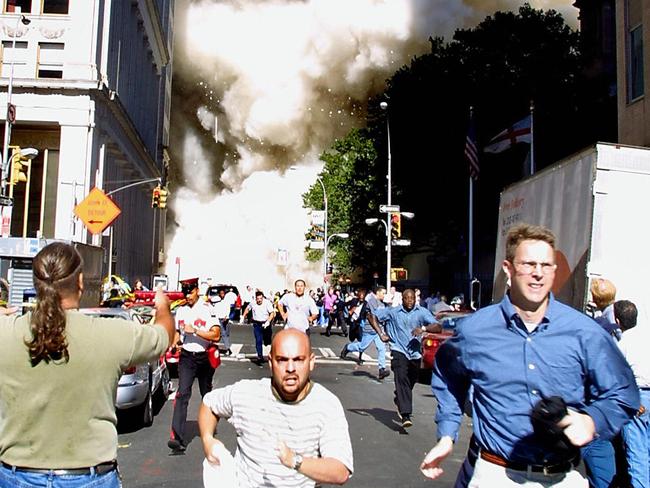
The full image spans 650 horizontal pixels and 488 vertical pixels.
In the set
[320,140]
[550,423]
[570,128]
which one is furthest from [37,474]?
[320,140]

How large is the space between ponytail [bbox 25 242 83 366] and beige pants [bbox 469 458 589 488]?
5.27 feet

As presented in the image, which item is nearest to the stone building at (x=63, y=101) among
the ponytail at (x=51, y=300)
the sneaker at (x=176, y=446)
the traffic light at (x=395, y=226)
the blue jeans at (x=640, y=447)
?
the traffic light at (x=395, y=226)

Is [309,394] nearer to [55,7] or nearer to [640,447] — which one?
[640,447]

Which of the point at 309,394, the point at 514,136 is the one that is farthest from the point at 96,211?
the point at 309,394

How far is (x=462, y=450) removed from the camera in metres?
7.25

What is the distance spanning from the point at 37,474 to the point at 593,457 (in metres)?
3.97

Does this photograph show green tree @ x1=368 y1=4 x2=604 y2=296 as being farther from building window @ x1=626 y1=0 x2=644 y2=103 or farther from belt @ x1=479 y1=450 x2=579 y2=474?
belt @ x1=479 y1=450 x2=579 y2=474

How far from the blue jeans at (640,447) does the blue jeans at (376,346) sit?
7.35m

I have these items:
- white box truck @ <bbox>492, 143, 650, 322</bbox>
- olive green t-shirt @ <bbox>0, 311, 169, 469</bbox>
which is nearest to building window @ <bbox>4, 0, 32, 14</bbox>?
white box truck @ <bbox>492, 143, 650, 322</bbox>

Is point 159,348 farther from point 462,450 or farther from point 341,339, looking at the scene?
point 341,339

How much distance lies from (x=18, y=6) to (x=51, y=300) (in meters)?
33.4

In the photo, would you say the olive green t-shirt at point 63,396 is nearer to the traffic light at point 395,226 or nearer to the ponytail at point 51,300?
the ponytail at point 51,300

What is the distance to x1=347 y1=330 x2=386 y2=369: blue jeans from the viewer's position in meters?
12.5

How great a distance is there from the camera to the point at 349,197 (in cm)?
4138
